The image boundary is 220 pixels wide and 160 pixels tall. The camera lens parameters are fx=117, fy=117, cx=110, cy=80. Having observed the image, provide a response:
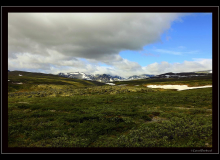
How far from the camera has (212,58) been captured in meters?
10.0
